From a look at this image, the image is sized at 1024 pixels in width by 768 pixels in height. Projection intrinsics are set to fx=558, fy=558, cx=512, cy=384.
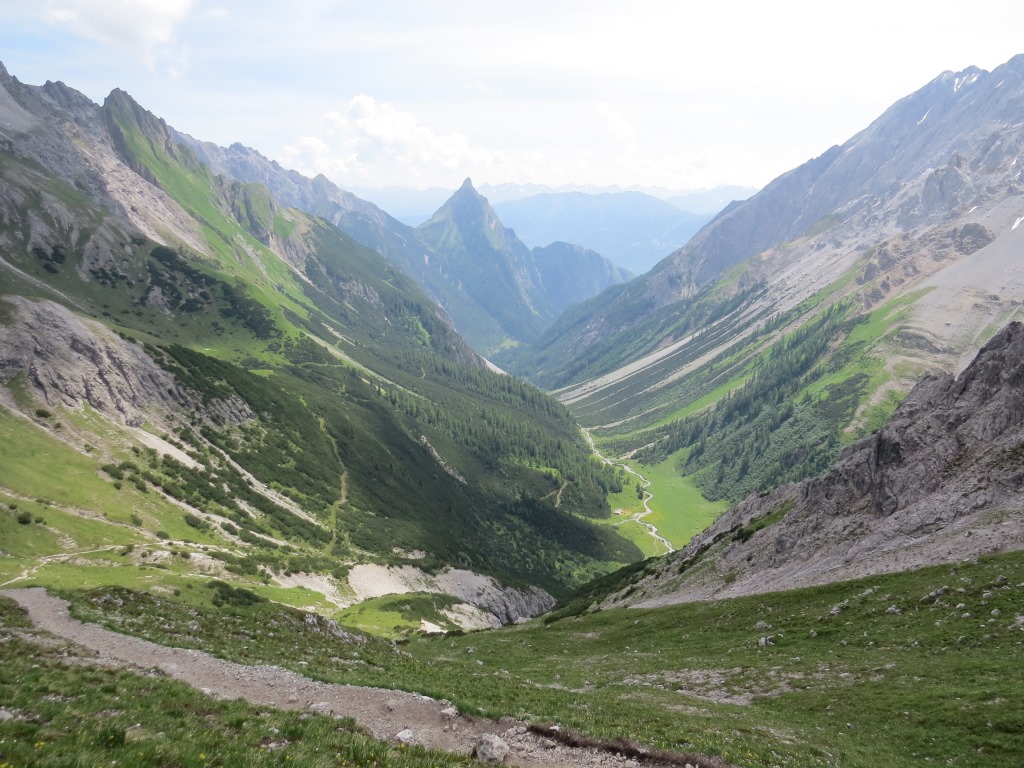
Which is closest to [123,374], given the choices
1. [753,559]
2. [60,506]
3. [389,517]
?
[60,506]

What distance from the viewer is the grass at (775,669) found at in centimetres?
2406

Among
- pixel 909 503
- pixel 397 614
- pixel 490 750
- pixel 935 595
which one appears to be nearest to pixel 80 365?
pixel 397 614

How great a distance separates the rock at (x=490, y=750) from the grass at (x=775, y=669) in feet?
15.2

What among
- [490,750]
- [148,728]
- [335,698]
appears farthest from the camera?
[335,698]

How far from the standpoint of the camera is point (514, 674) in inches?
1724

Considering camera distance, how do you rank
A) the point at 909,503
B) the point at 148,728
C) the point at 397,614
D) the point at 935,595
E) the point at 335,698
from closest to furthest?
the point at 148,728 < the point at 335,698 < the point at 935,595 < the point at 909,503 < the point at 397,614

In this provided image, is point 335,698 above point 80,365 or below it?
below

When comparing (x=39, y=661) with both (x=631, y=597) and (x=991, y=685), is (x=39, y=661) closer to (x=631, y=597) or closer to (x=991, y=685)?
(x=991, y=685)

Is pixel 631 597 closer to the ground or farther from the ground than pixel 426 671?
closer to the ground

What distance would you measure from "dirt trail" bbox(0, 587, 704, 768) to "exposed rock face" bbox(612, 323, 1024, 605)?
139 ft

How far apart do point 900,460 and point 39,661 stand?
Answer: 248 feet

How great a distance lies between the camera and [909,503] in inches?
2295

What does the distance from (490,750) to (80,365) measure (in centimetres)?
13511

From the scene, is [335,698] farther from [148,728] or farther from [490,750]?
[148,728]
